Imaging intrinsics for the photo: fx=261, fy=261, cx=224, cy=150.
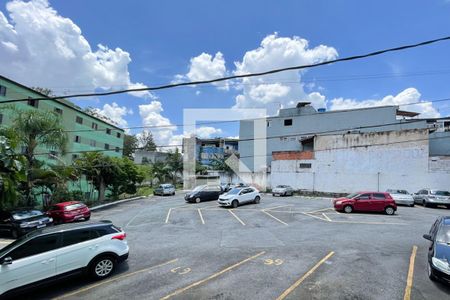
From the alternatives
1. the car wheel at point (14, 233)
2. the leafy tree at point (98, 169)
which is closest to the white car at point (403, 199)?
the car wheel at point (14, 233)

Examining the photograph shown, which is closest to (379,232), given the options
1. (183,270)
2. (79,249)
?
(183,270)

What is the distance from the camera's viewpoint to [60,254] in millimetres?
6945

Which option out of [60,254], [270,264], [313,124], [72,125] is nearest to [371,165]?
[313,124]

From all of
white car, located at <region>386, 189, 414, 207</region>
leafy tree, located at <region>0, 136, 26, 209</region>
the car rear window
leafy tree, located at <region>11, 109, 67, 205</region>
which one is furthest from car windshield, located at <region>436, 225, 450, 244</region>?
leafy tree, located at <region>11, 109, 67, 205</region>

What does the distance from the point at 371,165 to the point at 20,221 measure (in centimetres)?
3057

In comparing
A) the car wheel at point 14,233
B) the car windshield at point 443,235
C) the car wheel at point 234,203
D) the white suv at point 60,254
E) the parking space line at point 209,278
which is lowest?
the car wheel at point 14,233

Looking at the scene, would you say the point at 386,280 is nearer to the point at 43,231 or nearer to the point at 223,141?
the point at 43,231

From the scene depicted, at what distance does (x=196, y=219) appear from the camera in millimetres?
16406

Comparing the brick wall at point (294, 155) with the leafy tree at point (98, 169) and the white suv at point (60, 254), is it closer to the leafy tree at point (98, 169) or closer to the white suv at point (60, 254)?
the leafy tree at point (98, 169)

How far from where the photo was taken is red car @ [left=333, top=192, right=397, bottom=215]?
17.2 meters

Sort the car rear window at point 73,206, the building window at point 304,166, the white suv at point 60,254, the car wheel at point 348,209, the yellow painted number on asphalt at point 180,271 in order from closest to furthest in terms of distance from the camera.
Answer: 1. the white suv at point 60,254
2. the yellow painted number on asphalt at point 180,271
3. the car rear window at point 73,206
4. the car wheel at point 348,209
5. the building window at point 304,166

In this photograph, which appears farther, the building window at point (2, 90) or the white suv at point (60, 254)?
the building window at point (2, 90)

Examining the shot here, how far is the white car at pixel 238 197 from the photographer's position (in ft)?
68.1

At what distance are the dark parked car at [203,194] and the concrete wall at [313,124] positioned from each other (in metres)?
10.5
